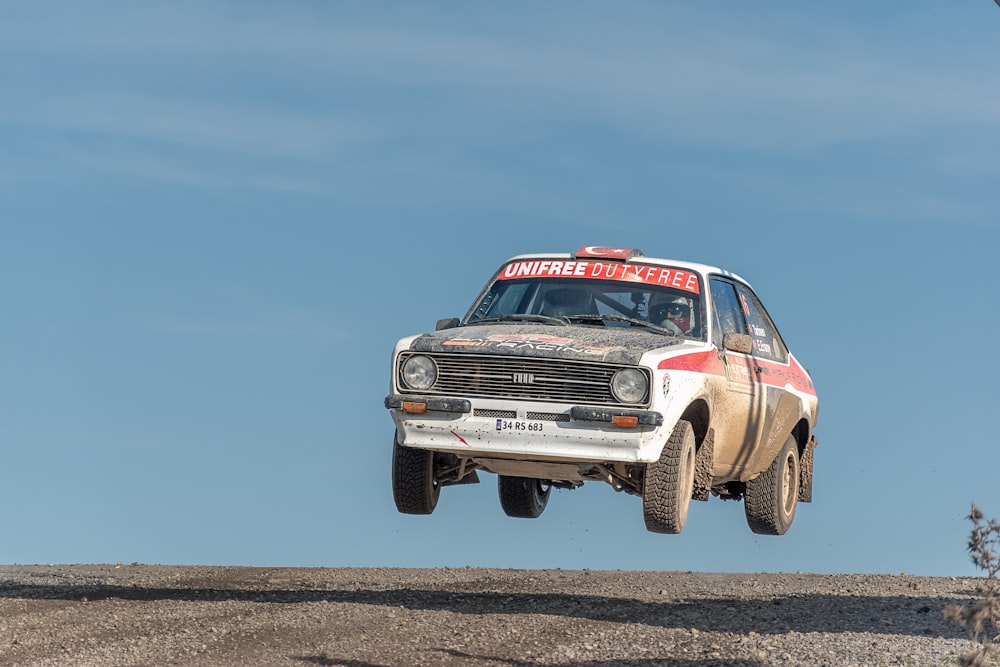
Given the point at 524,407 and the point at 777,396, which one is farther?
the point at 777,396

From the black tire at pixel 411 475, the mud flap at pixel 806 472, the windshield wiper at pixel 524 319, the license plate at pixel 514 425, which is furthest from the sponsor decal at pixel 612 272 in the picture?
the mud flap at pixel 806 472

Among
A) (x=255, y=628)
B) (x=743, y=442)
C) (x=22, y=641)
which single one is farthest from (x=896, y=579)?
(x=22, y=641)

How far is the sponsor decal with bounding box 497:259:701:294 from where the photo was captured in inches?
475

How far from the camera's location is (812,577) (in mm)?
19562

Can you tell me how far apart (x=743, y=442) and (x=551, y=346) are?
9.32 feet

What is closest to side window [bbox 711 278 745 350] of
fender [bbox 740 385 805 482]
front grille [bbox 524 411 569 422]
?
fender [bbox 740 385 805 482]

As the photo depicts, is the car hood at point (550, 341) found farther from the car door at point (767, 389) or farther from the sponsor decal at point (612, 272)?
the car door at point (767, 389)

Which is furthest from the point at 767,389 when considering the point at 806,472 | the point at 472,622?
the point at 472,622

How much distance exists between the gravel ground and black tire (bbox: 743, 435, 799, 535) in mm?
922

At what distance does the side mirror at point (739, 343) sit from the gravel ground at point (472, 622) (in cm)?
256

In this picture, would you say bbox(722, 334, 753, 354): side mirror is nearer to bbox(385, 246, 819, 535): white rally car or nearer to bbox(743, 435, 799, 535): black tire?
bbox(385, 246, 819, 535): white rally car

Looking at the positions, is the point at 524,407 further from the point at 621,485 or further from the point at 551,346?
the point at 621,485

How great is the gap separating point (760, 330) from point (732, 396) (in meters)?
1.79

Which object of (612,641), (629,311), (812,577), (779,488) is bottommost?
(812,577)
